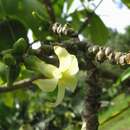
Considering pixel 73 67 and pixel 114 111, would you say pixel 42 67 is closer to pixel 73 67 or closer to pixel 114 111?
pixel 73 67

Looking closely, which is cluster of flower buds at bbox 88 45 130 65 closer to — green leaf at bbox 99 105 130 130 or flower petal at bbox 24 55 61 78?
flower petal at bbox 24 55 61 78

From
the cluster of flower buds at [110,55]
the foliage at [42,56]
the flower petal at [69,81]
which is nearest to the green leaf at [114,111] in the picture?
the foliage at [42,56]

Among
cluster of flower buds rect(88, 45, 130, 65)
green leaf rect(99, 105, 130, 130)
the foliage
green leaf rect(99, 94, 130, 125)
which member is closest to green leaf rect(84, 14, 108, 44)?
the foliage

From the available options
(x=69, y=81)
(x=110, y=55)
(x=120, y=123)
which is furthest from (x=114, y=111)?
(x=110, y=55)

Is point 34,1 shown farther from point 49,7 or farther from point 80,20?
point 80,20

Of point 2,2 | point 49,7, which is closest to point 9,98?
point 49,7

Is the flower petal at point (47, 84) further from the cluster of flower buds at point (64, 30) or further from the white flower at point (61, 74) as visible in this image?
A: the cluster of flower buds at point (64, 30)
